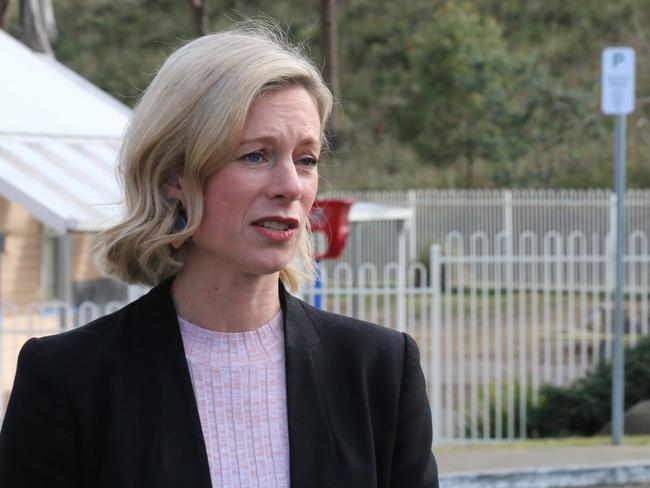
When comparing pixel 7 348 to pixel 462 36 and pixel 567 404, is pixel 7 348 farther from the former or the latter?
pixel 462 36

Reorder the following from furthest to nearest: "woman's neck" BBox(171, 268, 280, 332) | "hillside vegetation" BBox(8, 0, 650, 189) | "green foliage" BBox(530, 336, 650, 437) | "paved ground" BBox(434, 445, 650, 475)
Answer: "hillside vegetation" BBox(8, 0, 650, 189) → "green foliage" BBox(530, 336, 650, 437) → "paved ground" BBox(434, 445, 650, 475) → "woman's neck" BBox(171, 268, 280, 332)

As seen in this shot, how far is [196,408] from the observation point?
2.10 m

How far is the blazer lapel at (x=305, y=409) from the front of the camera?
2080mm

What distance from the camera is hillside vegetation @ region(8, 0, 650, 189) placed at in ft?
110

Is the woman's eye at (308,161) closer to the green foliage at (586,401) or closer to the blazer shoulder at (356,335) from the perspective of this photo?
the blazer shoulder at (356,335)

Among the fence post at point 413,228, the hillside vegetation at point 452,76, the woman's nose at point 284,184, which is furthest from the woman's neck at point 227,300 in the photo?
the fence post at point 413,228

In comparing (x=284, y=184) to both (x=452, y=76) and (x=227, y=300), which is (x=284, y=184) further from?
(x=452, y=76)

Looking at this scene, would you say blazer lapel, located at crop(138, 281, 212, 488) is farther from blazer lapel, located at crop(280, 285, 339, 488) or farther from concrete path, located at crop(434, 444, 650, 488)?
concrete path, located at crop(434, 444, 650, 488)

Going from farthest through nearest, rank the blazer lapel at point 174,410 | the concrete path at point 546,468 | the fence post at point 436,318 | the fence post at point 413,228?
the fence post at point 413,228 < the fence post at point 436,318 < the concrete path at point 546,468 < the blazer lapel at point 174,410

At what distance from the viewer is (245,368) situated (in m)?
2.17

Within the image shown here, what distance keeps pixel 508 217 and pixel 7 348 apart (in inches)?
712

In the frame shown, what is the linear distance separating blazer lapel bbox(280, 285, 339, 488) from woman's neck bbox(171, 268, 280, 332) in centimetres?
5

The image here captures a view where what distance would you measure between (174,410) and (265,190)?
36 centimetres

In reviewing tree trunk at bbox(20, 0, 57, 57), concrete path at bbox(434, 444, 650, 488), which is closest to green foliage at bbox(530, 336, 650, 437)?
concrete path at bbox(434, 444, 650, 488)
